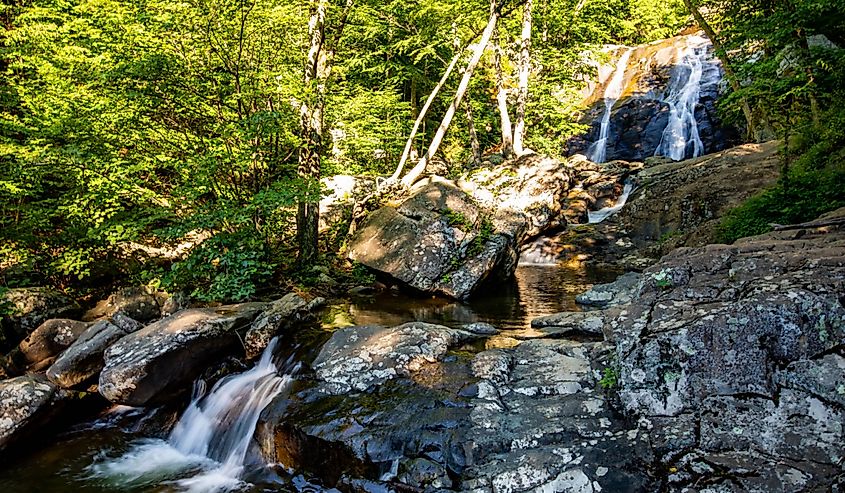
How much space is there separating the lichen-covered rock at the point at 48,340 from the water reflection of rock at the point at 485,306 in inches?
154

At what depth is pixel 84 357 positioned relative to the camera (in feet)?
20.2

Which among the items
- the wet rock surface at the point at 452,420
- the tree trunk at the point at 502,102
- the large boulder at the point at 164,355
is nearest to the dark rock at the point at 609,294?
the wet rock surface at the point at 452,420

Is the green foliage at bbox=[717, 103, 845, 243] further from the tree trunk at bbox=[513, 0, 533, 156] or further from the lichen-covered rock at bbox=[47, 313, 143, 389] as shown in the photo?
the lichen-covered rock at bbox=[47, 313, 143, 389]

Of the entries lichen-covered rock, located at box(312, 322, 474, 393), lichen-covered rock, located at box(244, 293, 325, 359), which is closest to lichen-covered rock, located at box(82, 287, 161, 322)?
lichen-covered rock, located at box(244, 293, 325, 359)

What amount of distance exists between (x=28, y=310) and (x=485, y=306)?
7755mm

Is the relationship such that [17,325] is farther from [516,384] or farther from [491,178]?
[491,178]

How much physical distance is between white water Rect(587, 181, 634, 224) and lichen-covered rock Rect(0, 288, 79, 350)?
13.3 meters

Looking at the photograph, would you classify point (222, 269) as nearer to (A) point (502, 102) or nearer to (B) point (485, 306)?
(B) point (485, 306)

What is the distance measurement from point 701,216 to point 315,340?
9954mm

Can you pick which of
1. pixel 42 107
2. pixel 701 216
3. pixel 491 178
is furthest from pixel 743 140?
pixel 42 107

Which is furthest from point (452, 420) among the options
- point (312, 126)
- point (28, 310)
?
point (28, 310)

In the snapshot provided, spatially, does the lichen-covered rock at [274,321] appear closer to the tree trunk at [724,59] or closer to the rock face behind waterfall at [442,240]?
the rock face behind waterfall at [442,240]

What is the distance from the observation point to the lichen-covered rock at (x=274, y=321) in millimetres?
6223

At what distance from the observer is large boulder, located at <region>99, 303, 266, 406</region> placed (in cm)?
548
